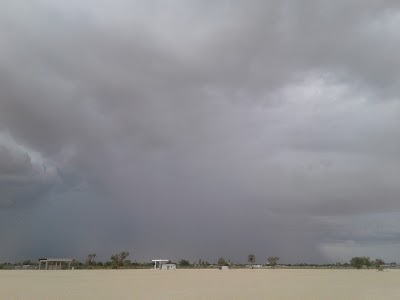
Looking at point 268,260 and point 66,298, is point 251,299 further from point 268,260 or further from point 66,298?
point 268,260

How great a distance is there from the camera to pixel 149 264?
188 m

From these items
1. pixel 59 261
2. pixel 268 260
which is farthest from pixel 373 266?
pixel 59 261

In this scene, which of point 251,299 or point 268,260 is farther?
point 268,260

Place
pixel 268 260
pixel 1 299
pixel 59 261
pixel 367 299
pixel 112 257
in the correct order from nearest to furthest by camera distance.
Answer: pixel 1 299, pixel 367 299, pixel 59 261, pixel 112 257, pixel 268 260

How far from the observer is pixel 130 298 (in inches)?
1054

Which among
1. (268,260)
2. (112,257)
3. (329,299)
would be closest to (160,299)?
(329,299)

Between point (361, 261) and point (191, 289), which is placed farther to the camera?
point (361, 261)

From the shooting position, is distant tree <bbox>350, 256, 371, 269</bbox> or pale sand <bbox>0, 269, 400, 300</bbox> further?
distant tree <bbox>350, 256, 371, 269</bbox>

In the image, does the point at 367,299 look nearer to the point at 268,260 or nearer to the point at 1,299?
the point at 1,299

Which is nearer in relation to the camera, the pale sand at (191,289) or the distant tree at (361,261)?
the pale sand at (191,289)

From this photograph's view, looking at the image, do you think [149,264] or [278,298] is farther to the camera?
[149,264]

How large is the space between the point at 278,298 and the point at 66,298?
557 inches

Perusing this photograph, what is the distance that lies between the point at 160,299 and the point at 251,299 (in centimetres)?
593

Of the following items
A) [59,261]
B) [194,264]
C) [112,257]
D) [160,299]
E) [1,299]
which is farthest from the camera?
[194,264]
